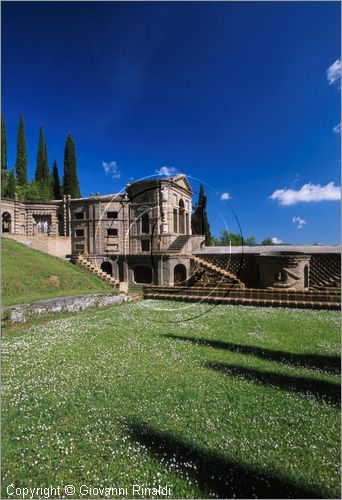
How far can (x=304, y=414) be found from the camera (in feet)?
19.0

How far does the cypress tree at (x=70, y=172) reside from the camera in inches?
2101

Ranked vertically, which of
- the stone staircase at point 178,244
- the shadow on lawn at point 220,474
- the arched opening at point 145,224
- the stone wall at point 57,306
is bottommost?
the shadow on lawn at point 220,474

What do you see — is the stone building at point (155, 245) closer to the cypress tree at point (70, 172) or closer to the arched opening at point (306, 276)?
the arched opening at point (306, 276)

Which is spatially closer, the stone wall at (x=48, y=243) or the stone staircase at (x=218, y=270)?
the stone staircase at (x=218, y=270)

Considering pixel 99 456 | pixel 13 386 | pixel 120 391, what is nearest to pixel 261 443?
pixel 99 456

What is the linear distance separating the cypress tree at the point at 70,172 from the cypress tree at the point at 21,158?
12.2m

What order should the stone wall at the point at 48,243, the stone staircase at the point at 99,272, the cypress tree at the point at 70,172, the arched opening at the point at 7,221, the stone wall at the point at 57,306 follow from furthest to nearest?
the cypress tree at the point at 70,172 → the arched opening at the point at 7,221 → the stone wall at the point at 48,243 → the stone staircase at the point at 99,272 → the stone wall at the point at 57,306

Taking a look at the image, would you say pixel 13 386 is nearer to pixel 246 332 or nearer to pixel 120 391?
pixel 120 391

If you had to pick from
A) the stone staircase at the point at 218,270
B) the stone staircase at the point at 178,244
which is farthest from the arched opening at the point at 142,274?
the stone staircase at the point at 218,270

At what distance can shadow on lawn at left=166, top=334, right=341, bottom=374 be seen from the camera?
8.25 m

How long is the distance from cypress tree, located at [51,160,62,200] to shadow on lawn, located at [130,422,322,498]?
65.6 m

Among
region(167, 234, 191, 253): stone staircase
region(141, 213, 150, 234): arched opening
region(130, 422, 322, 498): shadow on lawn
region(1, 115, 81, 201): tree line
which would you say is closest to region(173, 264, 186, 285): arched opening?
region(167, 234, 191, 253): stone staircase

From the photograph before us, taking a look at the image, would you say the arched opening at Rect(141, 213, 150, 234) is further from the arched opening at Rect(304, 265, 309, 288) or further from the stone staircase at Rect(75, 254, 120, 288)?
the arched opening at Rect(304, 265, 309, 288)

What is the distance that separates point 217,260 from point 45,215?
103 ft
